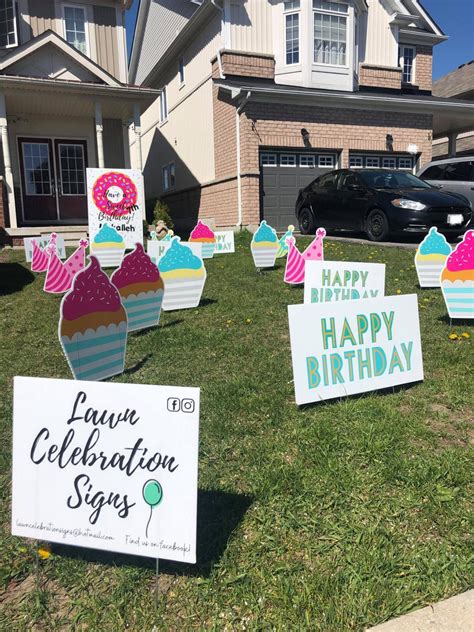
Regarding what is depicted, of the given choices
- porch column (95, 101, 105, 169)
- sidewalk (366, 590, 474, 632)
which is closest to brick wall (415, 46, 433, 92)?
porch column (95, 101, 105, 169)

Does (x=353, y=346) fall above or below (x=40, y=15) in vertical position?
below

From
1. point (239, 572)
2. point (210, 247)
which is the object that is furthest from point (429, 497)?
point (210, 247)

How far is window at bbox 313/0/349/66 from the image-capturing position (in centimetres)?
1556

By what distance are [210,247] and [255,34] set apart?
29.6 ft

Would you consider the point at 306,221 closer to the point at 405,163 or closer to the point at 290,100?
the point at 290,100

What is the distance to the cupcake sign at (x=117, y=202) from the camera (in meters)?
10.9

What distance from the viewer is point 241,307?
6102mm

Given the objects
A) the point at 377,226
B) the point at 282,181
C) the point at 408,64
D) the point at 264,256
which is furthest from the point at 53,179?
the point at 408,64

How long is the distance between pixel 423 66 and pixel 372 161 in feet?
18.9

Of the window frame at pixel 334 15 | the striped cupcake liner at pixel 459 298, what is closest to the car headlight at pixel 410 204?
the striped cupcake liner at pixel 459 298

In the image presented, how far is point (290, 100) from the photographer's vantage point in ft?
47.0

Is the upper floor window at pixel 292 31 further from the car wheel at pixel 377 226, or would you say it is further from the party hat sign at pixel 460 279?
the party hat sign at pixel 460 279

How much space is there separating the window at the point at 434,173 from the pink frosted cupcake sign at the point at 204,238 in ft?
21.4

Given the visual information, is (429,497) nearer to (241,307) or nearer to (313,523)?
(313,523)
